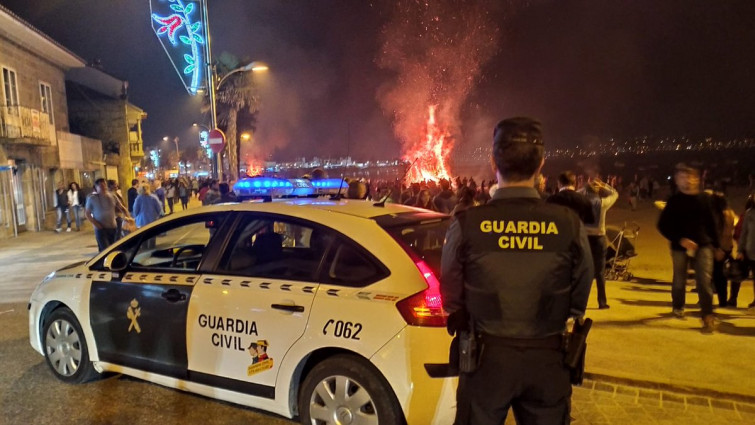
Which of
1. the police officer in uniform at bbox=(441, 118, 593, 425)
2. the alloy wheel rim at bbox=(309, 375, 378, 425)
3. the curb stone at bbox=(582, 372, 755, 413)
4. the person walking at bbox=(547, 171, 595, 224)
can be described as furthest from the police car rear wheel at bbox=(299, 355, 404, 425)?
the person walking at bbox=(547, 171, 595, 224)

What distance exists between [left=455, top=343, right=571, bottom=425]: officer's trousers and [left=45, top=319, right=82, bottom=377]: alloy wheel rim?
367 cm

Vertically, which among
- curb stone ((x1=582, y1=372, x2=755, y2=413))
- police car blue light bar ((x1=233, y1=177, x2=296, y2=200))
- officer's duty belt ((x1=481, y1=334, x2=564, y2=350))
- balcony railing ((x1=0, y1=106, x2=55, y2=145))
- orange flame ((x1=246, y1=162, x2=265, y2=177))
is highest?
balcony railing ((x1=0, y1=106, x2=55, y2=145))

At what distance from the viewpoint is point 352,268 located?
3.31m

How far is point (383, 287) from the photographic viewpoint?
3.12 metres

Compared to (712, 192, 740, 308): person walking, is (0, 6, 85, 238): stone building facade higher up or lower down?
higher up

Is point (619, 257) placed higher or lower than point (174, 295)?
lower

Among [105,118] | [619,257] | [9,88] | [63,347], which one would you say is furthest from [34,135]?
[619,257]

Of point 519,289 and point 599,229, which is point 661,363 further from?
point 519,289

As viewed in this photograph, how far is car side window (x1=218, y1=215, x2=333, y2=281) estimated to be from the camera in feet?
11.6

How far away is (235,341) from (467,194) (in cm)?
364

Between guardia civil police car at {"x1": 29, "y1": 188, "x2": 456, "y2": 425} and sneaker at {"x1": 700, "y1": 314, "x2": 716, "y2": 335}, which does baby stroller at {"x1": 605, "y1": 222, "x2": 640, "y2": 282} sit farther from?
guardia civil police car at {"x1": 29, "y1": 188, "x2": 456, "y2": 425}

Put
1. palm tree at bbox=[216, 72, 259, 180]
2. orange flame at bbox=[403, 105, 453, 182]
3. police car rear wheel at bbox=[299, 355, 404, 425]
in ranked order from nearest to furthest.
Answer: police car rear wheel at bbox=[299, 355, 404, 425] → palm tree at bbox=[216, 72, 259, 180] → orange flame at bbox=[403, 105, 453, 182]

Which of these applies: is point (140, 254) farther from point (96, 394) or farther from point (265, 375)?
point (265, 375)

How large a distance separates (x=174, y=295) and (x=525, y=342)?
2.66 metres
